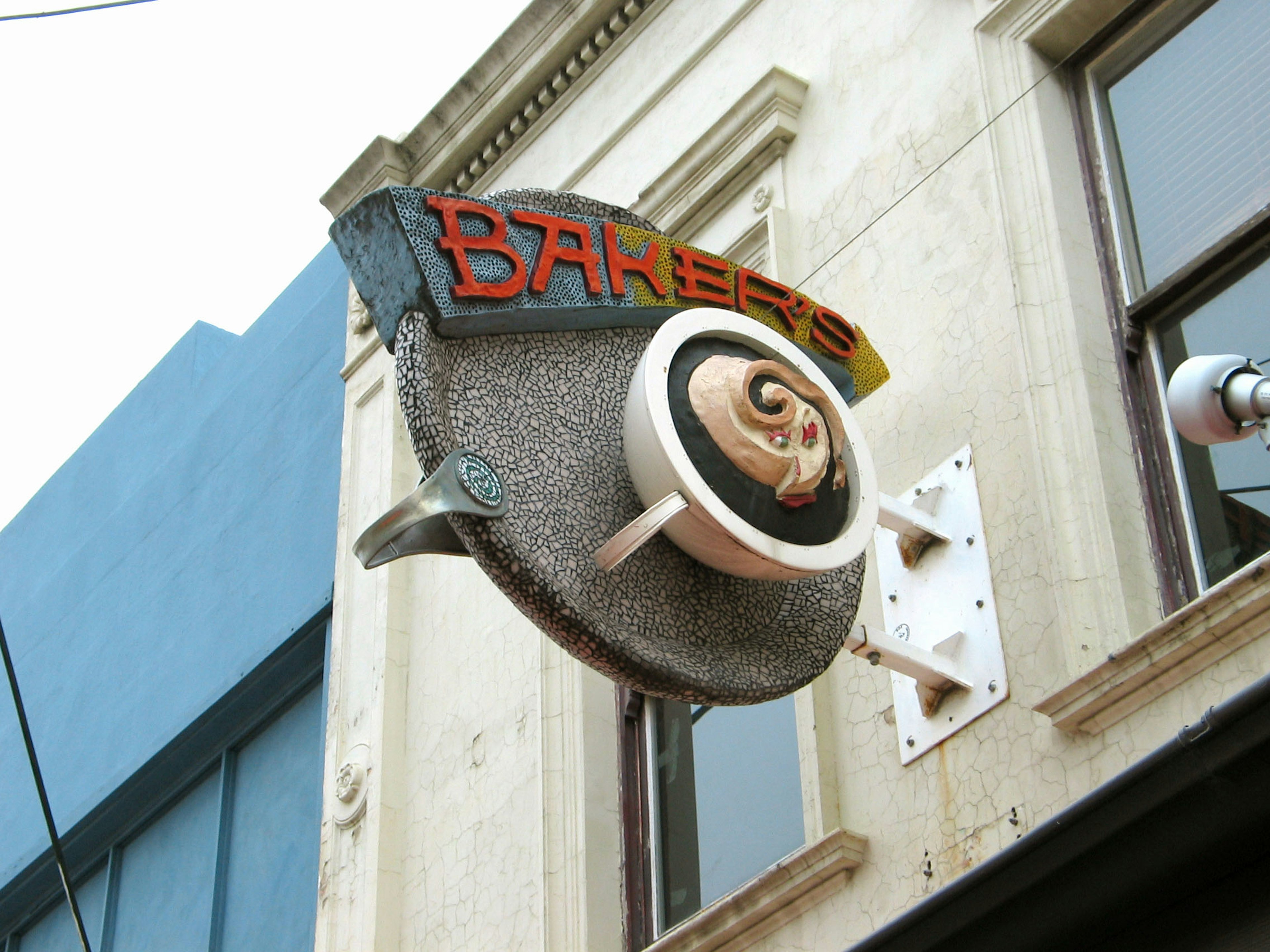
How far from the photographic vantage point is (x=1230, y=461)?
18.3ft

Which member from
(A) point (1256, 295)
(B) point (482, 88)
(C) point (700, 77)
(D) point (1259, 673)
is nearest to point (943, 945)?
(D) point (1259, 673)

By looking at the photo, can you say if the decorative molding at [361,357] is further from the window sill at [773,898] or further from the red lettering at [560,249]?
the window sill at [773,898]

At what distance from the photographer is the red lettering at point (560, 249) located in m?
5.38

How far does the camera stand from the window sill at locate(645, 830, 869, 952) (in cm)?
565

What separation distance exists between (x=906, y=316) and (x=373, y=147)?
4271mm

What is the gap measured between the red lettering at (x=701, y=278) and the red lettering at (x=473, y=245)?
61 centimetres

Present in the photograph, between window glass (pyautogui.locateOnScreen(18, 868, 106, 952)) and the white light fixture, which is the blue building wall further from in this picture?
the white light fixture

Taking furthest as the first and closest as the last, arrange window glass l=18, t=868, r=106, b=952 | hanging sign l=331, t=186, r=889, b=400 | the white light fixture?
window glass l=18, t=868, r=106, b=952, hanging sign l=331, t=186, r=889, b=400, the white light fixture

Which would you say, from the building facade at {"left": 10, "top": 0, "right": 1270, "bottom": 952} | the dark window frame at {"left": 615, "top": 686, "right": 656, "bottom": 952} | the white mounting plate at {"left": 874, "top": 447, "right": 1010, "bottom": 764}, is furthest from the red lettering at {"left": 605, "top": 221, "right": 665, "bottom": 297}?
the dark window frame at {"left": 615, "top": 686, "right": 656, "bottom": 952}

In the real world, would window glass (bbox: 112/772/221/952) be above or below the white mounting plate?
above

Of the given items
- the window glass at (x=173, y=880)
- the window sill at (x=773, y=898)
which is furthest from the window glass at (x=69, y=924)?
the window sill at (x=773, y=898)

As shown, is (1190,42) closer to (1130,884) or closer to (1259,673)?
(1259,673)

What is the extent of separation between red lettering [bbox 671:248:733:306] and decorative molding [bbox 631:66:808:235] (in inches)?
79.2

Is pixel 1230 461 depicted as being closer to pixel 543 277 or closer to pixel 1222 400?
pixel 1222 400
